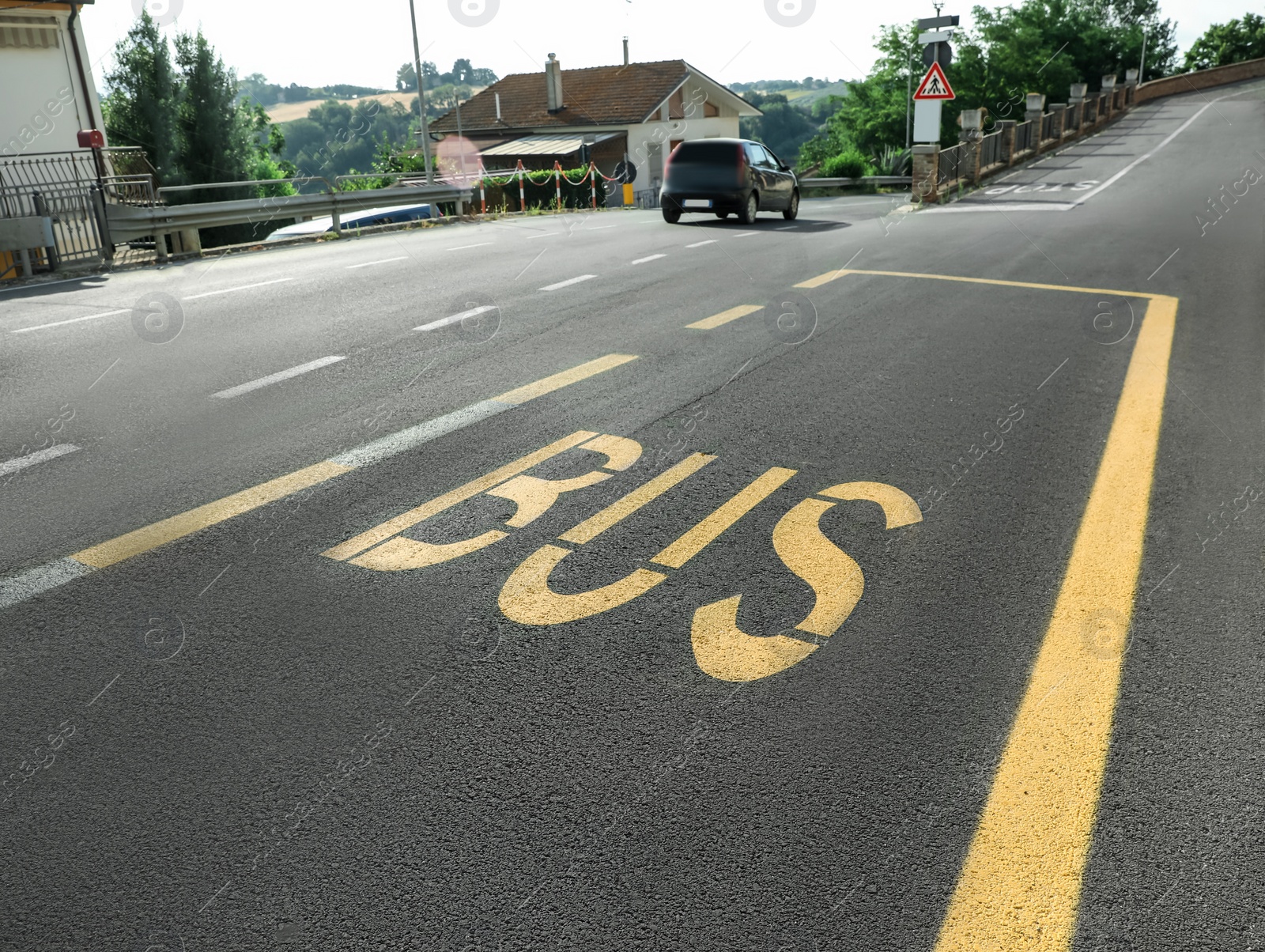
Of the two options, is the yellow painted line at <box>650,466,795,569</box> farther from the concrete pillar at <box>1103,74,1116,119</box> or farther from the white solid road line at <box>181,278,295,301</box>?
the concrete pillar at <box>1103,74,1116,119</box>

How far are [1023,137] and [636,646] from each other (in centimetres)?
3601

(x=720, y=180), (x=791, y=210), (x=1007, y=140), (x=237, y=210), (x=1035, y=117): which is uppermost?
(x=1035, y=117)

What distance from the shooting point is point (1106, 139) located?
41.8 m

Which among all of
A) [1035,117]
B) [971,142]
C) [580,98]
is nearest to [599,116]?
[580,98]

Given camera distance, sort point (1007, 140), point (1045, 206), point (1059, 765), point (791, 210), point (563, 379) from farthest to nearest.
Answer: point (1007, 140)
point (791, 210)
point (1045, 206)
point (563, 379)
point (1059, 765)

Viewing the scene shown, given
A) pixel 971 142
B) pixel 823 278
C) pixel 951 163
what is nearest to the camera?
pixel 823 278

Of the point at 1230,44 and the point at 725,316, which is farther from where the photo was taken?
the point at 1230,44

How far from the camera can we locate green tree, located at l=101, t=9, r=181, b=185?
3189cm

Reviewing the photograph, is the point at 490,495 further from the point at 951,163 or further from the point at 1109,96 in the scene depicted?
the point at 1109,96

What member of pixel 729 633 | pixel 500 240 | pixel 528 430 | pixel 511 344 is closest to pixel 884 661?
pixel 729 633

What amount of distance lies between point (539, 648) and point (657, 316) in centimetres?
619

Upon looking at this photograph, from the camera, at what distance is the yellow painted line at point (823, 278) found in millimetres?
11023

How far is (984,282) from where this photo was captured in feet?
36.1

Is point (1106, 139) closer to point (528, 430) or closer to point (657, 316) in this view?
point (657, 316)
